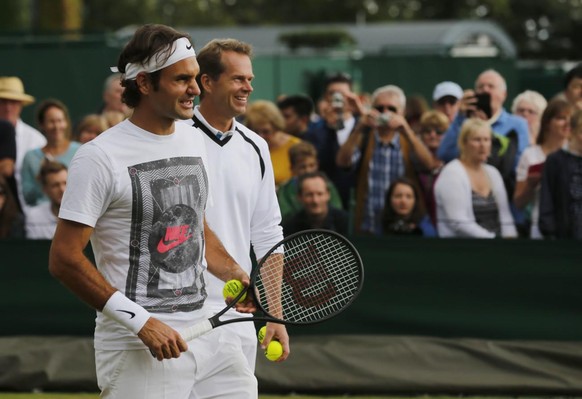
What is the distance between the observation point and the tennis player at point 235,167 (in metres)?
5.75

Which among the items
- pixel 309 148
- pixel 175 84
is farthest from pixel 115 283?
Answer: pixel 309 148

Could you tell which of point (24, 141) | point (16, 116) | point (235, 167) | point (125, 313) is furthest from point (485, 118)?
point (125, 313)

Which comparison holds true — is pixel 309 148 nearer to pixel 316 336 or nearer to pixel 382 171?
pixel 382 171

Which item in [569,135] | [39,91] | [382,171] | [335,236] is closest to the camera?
[335,236]

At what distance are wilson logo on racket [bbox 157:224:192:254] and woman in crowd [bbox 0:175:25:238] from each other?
477 cm

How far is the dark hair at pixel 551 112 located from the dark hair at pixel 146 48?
221 inches

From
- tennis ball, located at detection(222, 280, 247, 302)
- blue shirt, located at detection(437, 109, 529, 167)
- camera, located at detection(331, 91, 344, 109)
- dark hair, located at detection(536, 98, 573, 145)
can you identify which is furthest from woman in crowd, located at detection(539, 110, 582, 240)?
tennis ball, located at detection(222, 280, 247, 302)

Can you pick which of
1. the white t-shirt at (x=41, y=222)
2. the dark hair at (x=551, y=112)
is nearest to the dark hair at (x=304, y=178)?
the white t-shirt at (x=41, y=222)

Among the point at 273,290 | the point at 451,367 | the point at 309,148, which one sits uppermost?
the point at 309,148

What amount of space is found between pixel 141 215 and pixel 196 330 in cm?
49

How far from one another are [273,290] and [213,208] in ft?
1.98

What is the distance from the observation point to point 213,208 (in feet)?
18.7

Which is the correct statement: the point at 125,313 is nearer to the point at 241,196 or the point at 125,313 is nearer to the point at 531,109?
the point at 241,196

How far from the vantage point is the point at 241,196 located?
227 inches
